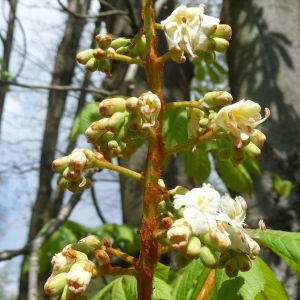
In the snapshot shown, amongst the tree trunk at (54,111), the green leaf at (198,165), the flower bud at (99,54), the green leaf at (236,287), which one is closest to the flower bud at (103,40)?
the flower bud at (99,54)

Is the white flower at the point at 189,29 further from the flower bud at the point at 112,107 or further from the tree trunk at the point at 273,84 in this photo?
the tree trunk at the point at 273,84

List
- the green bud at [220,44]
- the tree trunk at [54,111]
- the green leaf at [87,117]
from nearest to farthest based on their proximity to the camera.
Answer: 1. the green bud at [220,44]
2. the green leaf at [87,117]
3. the tree trunk at [54,111]

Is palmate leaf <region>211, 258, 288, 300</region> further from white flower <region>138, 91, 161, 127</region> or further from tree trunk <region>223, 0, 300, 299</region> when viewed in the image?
tree trunk <region>223, 0, 300, 299</region>

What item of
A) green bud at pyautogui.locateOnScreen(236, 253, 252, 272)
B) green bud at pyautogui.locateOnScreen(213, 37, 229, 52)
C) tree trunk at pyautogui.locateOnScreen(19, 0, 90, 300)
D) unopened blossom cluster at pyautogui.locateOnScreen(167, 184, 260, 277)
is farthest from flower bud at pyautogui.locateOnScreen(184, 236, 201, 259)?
tree trunk at pyautogui.locateOnScreen(19, 0, 90, 300)

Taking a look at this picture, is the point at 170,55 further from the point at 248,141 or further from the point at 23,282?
the point at 23,282

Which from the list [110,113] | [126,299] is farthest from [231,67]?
[110,113]

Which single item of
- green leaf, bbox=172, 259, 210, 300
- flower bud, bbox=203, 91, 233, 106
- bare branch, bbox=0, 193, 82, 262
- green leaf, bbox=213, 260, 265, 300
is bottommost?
bare branch, bbox=0, 193, 82, 262

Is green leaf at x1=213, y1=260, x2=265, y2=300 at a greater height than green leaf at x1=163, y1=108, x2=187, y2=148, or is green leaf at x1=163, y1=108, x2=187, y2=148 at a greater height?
green leaf at x1=163, y1=108, x2=187, y2=148
